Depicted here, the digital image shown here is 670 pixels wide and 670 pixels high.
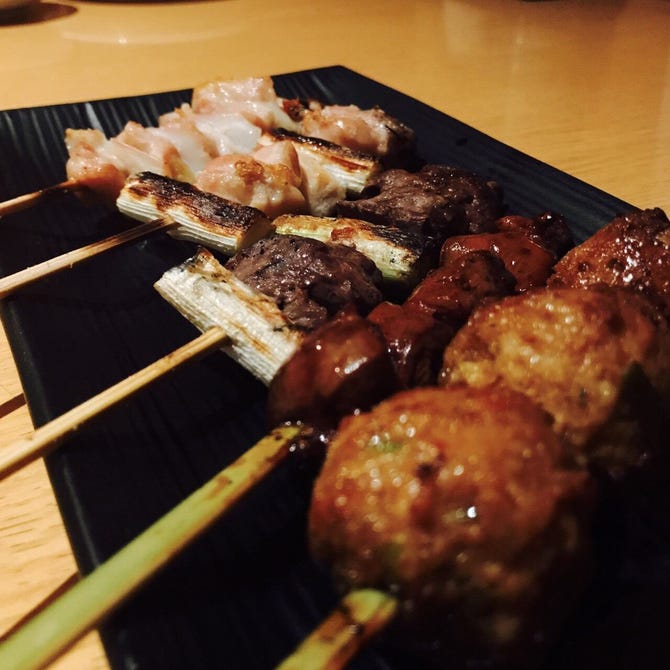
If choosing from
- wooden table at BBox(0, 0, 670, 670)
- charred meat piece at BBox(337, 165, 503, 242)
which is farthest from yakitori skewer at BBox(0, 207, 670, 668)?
wooden table at BBox(0, 0, 670, 670)

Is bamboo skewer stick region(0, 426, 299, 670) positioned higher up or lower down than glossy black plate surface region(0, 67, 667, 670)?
higher up

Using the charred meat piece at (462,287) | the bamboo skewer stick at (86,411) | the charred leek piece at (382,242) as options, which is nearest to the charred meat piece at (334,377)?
the bamboo skewer stick at (86,411)

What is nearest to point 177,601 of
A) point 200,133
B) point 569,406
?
point 569,406

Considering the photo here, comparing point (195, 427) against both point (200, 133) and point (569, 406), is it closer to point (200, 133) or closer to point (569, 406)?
point (569, 406)

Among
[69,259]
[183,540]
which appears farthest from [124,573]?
[69,259]

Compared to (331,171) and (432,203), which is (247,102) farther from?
(432,203)

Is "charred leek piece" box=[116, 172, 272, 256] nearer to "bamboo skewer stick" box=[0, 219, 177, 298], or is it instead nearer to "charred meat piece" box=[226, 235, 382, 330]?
"bamboo skewer stick" box=[0, 219, 177, 298]

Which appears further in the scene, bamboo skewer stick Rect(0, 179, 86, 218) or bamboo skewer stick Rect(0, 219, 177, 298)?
bamboo skewer stick Rect(0, 179, 86, 218)
